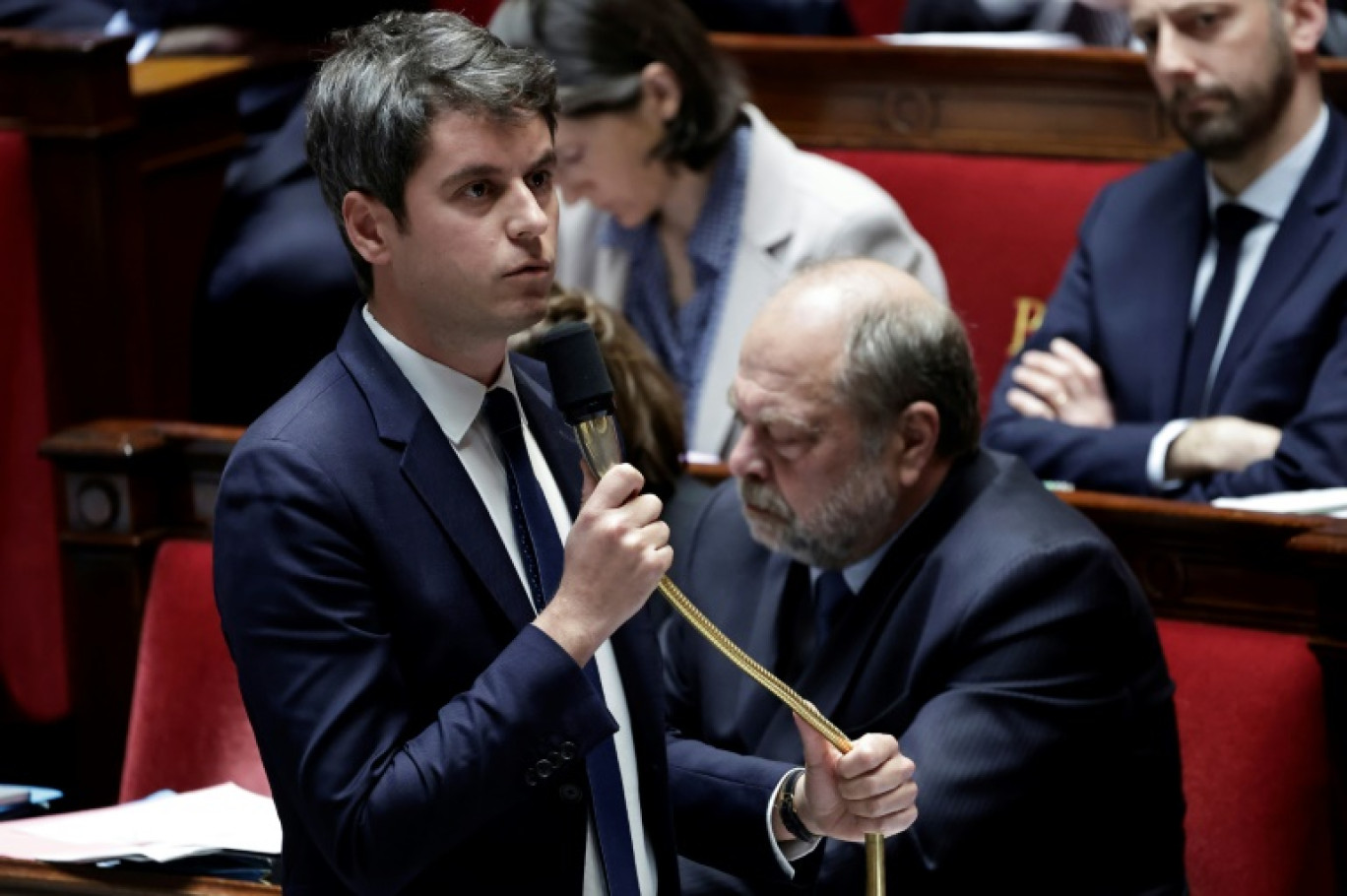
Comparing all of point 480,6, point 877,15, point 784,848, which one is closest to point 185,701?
point 784,848

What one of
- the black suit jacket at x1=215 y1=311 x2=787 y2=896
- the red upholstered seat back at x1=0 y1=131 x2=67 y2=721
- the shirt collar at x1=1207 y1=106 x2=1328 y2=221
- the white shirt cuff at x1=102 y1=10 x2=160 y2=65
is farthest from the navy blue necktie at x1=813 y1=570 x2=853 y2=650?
the white shirt cuff at x1=102 y1=10 x2=160 y2=65

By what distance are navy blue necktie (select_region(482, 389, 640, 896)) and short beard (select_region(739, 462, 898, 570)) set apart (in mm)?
458

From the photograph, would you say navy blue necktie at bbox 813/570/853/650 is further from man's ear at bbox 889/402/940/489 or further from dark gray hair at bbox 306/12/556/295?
dark gray hair at bbox 306/12/556/295

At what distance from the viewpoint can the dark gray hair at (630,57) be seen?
2008 millimetres

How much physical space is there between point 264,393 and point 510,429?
122cm

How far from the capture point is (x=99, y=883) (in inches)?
48.1

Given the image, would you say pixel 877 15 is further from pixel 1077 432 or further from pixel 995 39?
pixel 1077 432

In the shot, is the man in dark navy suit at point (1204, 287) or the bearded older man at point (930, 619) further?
the man in dark navy suit at point (1204, 287)

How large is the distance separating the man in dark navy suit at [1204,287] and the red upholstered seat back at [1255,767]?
0.89 ft

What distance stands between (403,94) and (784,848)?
0.48 meters

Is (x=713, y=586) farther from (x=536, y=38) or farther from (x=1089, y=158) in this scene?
(x=1089, y=158)

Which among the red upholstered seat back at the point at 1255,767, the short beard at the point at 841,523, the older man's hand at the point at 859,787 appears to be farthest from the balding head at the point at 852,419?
the older man's hand at the point at 859,787

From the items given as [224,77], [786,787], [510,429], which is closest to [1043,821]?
[786,787]

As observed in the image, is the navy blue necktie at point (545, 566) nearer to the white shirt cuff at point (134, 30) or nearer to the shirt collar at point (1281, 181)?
the shirt collar at point (1281, 181)
